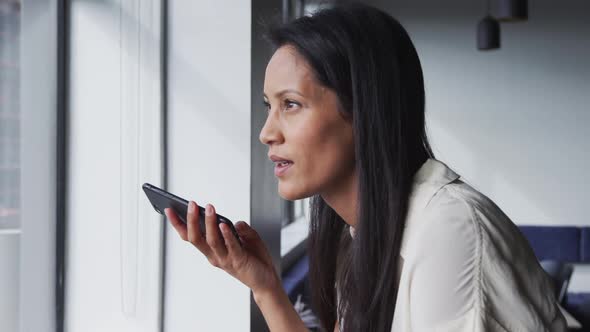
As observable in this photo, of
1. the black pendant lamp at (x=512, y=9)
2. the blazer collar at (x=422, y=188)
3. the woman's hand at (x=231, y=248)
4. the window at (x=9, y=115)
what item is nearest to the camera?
the blazer collar at (x=422, y=188)

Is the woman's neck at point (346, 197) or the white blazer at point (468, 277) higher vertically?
the woman's neck at point (346, 197)

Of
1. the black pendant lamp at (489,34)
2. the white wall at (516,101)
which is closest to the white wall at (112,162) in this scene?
the black pendant lamp at (489,34)

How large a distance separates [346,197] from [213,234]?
9.5 inches

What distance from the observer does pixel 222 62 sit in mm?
1445

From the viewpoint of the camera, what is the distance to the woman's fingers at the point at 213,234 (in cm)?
98

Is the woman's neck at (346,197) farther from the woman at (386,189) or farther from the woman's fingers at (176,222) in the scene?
the woman's fingers at (176,222)

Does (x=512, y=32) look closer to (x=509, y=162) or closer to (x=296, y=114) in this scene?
(x=509, y=162)

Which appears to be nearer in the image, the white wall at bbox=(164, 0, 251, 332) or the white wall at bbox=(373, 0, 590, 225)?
the white wall at bbox=(164, 0, 251, 332)

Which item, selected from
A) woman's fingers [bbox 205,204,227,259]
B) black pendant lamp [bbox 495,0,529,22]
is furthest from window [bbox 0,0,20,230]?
black pendant lamp [bbox 495,0,529,22]

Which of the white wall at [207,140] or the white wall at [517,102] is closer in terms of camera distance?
the white wall at [207,140]

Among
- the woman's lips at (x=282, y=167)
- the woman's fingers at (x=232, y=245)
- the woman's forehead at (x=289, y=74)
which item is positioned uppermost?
the woman's forehead at (x=289, y=74)

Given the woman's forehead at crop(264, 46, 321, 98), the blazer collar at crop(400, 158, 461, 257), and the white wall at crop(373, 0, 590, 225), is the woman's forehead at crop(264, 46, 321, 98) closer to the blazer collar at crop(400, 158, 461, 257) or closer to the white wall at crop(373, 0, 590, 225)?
the blazer collar at crop(400, 158, 461, 257)

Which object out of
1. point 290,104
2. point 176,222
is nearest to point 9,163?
point 176,222

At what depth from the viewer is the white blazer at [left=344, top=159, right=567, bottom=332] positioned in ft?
2.63
